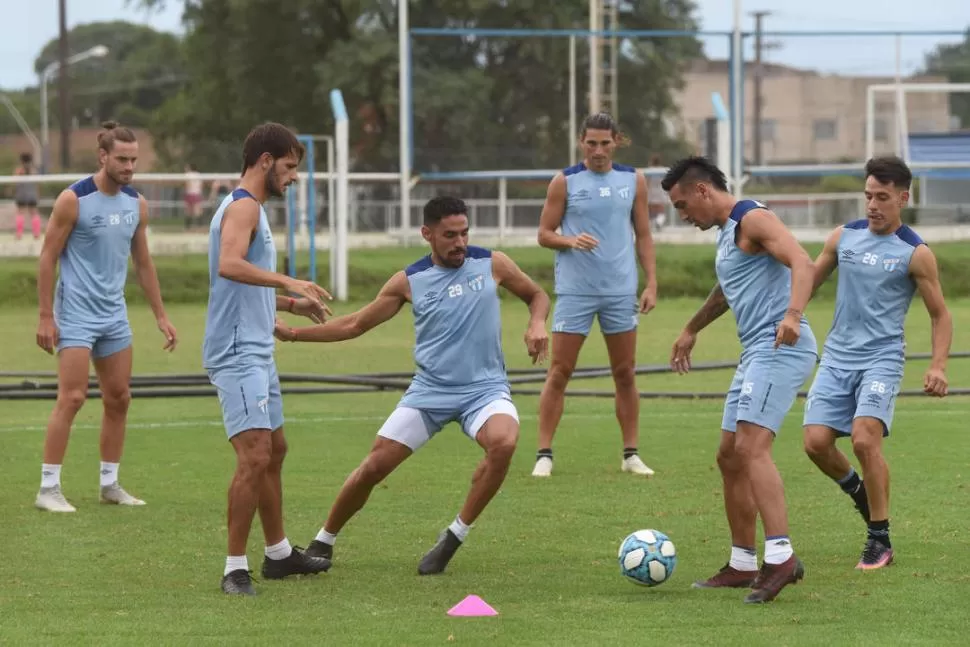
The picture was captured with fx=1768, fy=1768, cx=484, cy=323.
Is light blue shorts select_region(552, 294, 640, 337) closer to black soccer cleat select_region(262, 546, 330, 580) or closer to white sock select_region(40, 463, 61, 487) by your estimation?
white sock select_region(40, 463, 61, 487)

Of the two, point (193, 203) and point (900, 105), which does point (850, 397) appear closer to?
point (193, 203)

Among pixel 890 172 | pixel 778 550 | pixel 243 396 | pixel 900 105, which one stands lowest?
pixel 778 550

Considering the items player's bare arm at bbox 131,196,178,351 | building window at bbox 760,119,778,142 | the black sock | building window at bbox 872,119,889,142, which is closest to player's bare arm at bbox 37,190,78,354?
player's bare arm at bbox 131,196,178,351

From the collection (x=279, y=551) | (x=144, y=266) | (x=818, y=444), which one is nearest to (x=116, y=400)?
(x=144, y=266)

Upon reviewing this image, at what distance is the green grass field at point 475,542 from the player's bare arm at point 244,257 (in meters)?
1.35

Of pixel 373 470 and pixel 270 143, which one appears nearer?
pixel 270 143

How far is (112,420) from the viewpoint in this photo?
34.1 ft

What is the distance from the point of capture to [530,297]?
28.3ft

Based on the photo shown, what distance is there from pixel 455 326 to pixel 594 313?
3.26 metres

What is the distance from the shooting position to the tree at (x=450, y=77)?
28.9 m

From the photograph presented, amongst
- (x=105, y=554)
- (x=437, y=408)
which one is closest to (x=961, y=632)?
(x=437, y=408)

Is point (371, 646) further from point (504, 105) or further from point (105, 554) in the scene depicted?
point (504, 105)

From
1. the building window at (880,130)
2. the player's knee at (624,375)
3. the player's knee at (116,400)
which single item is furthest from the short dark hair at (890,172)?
the building window at (880,130)

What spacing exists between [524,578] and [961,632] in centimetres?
206
